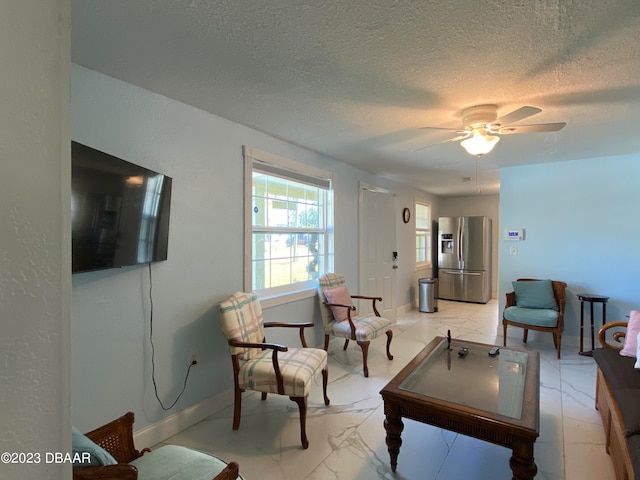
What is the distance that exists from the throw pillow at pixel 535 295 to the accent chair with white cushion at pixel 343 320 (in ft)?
5.95

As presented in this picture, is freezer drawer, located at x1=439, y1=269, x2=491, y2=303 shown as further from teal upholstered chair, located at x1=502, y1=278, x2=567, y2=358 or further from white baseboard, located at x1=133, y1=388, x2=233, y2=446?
white baseboard, located at x1=133, y1=388, x2=233, y2=446

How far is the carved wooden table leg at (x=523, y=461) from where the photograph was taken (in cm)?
156

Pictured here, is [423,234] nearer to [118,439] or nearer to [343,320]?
[343,320]

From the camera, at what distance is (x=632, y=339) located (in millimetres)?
2490

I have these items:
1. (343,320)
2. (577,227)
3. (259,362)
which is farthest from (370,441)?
(577,227)

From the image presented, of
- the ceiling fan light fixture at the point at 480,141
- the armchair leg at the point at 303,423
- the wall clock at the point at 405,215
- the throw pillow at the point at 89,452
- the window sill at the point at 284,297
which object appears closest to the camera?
the throw pillow at the point at 89,452

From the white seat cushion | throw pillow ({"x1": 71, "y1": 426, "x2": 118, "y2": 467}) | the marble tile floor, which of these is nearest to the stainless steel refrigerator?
the marble tile floor

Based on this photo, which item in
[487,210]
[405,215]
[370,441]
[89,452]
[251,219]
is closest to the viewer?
[89,452]

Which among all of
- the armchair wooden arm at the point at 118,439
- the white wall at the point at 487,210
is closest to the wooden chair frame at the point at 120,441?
the armchair wooden arm at the point at 118,439

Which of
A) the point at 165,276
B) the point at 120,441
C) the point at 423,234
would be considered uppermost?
the point at 423,234

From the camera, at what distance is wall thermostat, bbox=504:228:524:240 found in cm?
443

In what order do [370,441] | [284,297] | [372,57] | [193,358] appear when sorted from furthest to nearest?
[284,297]
[193,358]
[370,441]
[372,57]

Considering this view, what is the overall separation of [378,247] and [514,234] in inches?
70.5

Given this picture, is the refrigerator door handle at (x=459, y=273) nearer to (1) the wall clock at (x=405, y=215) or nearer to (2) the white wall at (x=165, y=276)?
(1) the wall clock at (x=405, y=215)
